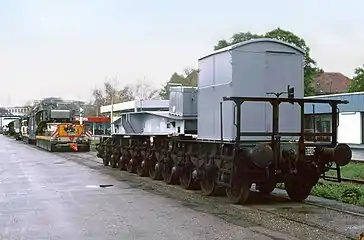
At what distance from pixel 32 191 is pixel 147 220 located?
241 inches

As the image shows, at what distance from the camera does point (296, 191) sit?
13.7m

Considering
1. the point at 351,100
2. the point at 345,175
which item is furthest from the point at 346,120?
the point at 345,175

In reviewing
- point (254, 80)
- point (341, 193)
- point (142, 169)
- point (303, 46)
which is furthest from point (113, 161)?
point (303, 46)

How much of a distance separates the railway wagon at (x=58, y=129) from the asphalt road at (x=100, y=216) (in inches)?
922

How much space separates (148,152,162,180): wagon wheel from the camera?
18.8 m

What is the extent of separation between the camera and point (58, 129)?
40.7 metres

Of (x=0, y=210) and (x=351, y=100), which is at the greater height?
(x=351, y=100)

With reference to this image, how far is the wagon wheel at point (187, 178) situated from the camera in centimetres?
1616

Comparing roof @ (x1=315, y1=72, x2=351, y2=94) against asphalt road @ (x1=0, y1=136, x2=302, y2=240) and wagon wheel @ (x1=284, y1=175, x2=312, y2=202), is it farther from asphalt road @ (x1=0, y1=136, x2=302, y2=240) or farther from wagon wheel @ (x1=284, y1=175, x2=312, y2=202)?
asphalt road @ (x1=0, y1=136, x2=302, y2=240)

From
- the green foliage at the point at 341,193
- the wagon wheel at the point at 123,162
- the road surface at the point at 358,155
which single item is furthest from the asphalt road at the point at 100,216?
the road surface at the point at 358,155

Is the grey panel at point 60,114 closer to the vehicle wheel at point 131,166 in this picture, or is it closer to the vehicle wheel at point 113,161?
the vehicle wheel at point 113,161

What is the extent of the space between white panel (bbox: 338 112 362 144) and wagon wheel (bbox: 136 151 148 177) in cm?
2547

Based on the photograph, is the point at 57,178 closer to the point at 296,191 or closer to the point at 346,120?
the point at 296,191

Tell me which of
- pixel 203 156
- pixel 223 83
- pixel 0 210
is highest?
pixel 223 83
